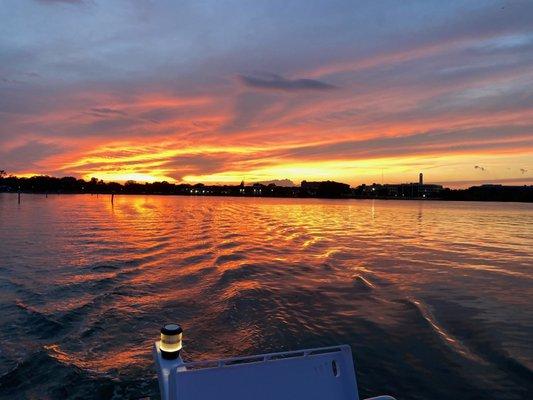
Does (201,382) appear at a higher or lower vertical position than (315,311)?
higher

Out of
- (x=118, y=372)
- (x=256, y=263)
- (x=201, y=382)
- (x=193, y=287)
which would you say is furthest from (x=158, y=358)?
(x=256, y=263)

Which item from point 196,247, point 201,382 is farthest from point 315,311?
A: point 196,247

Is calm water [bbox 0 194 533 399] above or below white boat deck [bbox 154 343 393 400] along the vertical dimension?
below

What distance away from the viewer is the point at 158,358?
4.64 metres

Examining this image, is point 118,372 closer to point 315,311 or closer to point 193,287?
point 315,311

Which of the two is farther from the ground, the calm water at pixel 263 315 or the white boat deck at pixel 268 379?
the white boat deck at pixel 268 379

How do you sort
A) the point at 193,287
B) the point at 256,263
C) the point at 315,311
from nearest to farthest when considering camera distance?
the point at 315,311 → the point at 193,287 → the point at 256,263

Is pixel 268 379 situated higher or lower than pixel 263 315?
higher

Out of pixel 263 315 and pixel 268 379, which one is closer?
pixel 268 379

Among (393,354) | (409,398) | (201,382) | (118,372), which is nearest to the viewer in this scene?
(201,382)

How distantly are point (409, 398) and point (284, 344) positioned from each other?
3613 mm

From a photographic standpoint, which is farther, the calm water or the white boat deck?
the calm water

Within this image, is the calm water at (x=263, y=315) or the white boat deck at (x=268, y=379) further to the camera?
the calm water at (x=263, y=315)

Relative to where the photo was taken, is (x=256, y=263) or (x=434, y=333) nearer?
(x=434, y=333)
